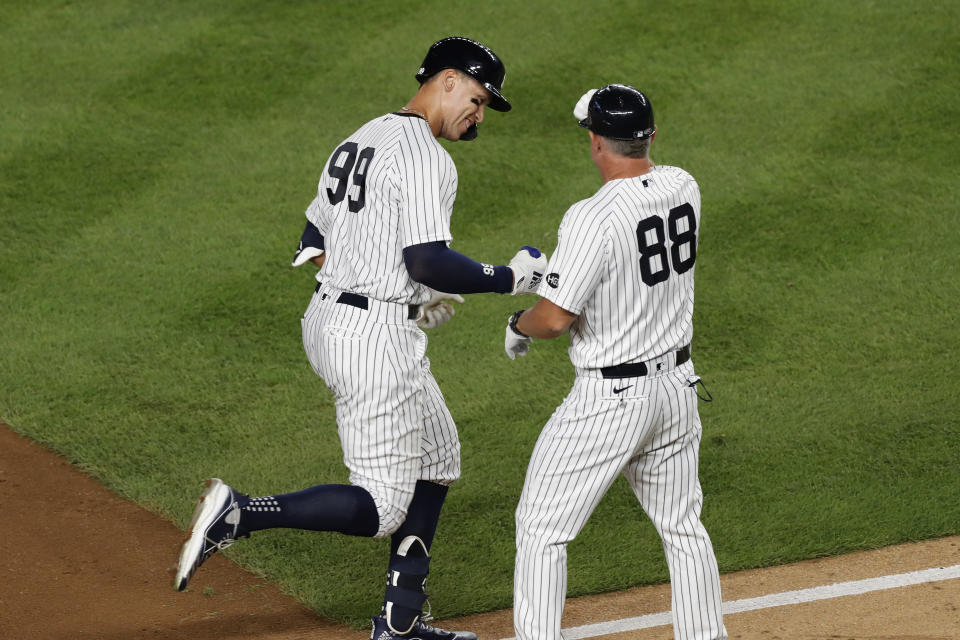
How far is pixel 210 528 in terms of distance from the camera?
3580 millimetres

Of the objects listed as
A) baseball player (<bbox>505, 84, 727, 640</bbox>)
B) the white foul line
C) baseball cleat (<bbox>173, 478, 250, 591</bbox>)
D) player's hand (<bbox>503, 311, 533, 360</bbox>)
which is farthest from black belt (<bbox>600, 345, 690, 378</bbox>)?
baseball cleat (<bbox>173, 478, 250, 591</bbox>)

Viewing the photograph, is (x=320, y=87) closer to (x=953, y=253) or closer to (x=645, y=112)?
(x=953, y=253)

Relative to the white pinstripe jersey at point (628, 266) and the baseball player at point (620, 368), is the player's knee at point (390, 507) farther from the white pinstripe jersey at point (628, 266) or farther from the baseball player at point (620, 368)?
the white pinstripe jersey at point (628, 266)

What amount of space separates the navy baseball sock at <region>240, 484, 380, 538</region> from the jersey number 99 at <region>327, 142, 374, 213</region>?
885 millimetres

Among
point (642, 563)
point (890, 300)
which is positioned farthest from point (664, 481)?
point (890, 300)

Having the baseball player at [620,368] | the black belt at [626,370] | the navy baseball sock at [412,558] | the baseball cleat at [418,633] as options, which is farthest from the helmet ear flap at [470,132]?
the baseball cleat at [418,633]

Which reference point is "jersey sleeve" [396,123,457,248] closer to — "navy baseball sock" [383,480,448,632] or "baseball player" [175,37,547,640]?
"baseball player" [175,37,547,640]

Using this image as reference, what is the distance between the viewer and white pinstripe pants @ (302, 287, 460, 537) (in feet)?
12.4

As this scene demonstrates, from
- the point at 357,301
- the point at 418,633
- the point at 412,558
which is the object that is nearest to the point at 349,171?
the point at 357,301

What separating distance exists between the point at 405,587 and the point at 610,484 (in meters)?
0.83

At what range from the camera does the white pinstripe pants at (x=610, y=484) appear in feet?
11.6

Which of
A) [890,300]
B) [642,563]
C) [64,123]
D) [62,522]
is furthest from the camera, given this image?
[64,123]

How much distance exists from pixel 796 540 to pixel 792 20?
19.2ft

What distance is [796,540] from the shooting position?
4.73 m
